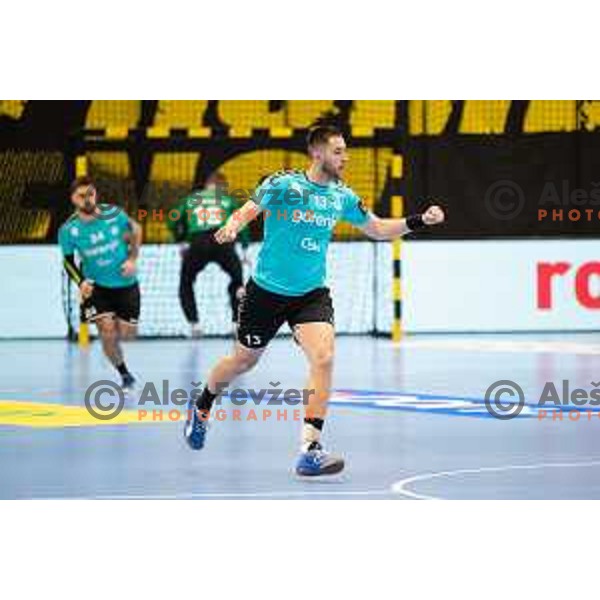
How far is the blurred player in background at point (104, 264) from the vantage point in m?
17.9

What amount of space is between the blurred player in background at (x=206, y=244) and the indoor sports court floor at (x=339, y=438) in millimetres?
2936

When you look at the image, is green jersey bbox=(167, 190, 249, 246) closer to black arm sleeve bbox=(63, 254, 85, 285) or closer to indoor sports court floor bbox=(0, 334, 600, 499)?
indoor sports court floor bbox=(0, 334, 600, 499)

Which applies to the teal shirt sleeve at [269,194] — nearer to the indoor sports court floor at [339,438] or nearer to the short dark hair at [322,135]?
the short dark hair at [322,135]

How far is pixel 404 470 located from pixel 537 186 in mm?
16902

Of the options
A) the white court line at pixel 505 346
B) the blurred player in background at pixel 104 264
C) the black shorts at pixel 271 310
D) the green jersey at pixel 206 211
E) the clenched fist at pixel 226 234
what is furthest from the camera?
the green jersey at pixel 206 211

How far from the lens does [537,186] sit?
28062mm

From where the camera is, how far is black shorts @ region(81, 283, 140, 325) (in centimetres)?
1792

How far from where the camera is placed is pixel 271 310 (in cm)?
1155

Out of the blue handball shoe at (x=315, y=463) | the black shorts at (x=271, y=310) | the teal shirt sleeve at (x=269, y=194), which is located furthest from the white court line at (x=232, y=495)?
the teal shirt sleeve at (x=269, y=194)

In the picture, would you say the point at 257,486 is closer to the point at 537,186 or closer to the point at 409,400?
the point at 409,400

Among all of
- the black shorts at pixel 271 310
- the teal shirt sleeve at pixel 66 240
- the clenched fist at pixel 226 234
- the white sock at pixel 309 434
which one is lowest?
the white sock at pixel 309 434

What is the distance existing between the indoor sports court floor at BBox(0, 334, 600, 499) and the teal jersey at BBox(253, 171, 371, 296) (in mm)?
1287

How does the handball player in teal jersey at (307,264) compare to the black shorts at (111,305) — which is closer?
the handball player in teal jersey at (307,264)

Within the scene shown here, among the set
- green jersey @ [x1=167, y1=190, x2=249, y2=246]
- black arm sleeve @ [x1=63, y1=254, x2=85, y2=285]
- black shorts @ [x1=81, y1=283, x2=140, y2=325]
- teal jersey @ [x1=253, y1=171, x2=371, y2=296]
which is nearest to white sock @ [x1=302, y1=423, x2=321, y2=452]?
teal jersey @ [x1=253, y1=171, x2=371, y2=296]
